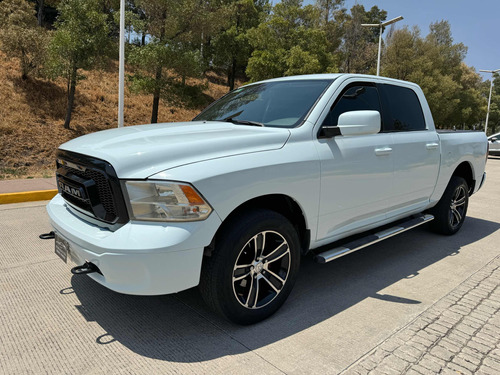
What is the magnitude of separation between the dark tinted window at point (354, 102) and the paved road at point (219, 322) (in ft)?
5.19

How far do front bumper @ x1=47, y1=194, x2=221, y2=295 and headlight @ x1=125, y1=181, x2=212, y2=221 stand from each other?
0.05m

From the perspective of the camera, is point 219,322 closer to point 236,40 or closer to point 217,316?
point 217,316

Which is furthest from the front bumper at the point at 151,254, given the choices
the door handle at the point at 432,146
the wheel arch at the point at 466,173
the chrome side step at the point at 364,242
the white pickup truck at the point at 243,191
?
the wheel arch at the point at 466,173

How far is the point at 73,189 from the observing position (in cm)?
286

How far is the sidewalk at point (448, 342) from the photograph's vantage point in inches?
96.3

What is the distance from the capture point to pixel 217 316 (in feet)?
9.82

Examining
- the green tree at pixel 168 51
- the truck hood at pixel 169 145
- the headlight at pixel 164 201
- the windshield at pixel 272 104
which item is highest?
the green tree at pixel 168 51

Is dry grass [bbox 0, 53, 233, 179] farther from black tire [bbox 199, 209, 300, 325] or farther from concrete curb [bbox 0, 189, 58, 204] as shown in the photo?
black tire [bbox 199, 209, 300, 325]

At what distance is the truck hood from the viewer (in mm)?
2410

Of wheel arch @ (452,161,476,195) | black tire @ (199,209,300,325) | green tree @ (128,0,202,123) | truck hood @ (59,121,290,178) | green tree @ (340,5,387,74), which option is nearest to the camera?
truck hood @ (59,121,290,178)

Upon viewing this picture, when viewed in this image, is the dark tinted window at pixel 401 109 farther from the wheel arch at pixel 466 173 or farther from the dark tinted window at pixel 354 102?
the wheel arch at pixel 466 173

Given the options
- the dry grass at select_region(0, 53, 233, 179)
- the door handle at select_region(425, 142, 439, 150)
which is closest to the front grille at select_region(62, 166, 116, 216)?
the door handle at select_region(425, 142, 439, 150)

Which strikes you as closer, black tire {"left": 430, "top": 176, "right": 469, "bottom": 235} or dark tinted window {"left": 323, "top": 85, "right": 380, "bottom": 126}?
dark tinted window {"left": 323, "top": 85, "right": 380, "bottom": 126}

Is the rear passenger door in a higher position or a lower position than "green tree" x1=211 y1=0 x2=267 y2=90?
lower
